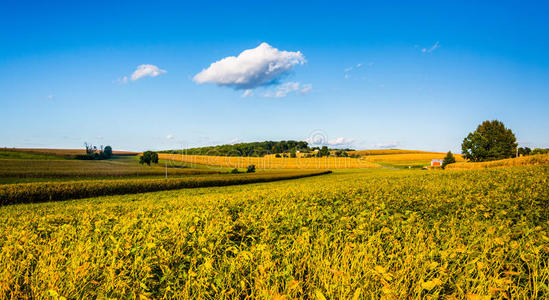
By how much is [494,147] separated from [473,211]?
243 feet

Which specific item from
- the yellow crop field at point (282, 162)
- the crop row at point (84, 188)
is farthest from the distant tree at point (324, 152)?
the crop row at point (84, 188)

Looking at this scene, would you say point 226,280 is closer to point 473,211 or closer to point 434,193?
point 473,211

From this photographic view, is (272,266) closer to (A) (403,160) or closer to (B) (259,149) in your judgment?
(B) (259,149)

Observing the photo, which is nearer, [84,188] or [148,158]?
[84,188]

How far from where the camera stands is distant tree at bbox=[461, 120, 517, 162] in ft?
198

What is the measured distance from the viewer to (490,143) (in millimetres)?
63156

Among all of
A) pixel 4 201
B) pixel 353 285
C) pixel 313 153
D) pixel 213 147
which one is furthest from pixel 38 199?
pixel 213 147

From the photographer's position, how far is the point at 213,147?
103500mm

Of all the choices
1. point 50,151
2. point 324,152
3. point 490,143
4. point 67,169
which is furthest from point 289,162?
point 50,151

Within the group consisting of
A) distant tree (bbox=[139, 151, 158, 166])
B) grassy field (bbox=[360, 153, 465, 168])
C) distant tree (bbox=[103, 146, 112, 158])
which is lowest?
grassy field (bbox=[360, 153, 465, 168])

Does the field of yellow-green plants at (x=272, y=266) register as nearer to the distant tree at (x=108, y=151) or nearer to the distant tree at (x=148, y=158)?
the distant tree at (x=148, y=158)

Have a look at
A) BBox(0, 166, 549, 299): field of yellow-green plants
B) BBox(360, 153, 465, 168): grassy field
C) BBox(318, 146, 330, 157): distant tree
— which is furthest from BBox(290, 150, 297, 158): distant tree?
BBox(0, 166, 549, 299): field of yellow-green plants

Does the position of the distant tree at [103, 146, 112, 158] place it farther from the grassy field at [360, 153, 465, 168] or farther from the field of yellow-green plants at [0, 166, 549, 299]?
the grassy field at [360, 153, 465, 168]

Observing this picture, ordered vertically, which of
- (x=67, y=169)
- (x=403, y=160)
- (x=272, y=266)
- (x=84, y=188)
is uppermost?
(x=272, y=266)
